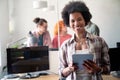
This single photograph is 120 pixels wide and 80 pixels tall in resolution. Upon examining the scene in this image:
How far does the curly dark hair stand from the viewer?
1.82 metres

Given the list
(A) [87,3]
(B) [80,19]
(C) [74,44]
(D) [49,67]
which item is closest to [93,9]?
(A) [87,3]

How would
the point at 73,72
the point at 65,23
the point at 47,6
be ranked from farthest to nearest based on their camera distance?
the point at 47,6 → the point at 65,23 → the point at 73,72

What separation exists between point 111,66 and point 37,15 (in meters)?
1.01

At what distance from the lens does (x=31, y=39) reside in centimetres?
237

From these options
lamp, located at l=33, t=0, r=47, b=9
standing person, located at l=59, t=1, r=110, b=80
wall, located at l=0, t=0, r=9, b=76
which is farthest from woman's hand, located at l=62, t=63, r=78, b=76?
wall, located at l=0, t=0, r=9, b=76

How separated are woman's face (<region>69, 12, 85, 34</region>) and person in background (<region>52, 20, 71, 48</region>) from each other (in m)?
0.23

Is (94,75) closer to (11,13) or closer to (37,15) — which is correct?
(37,15)

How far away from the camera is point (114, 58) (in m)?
2.00

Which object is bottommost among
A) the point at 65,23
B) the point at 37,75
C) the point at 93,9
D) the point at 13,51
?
the point at 37,75

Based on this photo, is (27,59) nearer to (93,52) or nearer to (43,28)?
(43,28)

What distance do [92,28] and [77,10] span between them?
0.97 feet

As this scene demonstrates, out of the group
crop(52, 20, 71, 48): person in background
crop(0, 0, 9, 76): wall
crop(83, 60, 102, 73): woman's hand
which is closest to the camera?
crop(83, 60, 102, 73): woman's hand

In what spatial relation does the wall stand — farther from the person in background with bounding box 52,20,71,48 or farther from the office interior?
the person in background with bounding box 52,20,71,48

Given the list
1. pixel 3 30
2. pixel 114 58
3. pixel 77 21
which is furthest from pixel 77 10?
pixel 3 30
